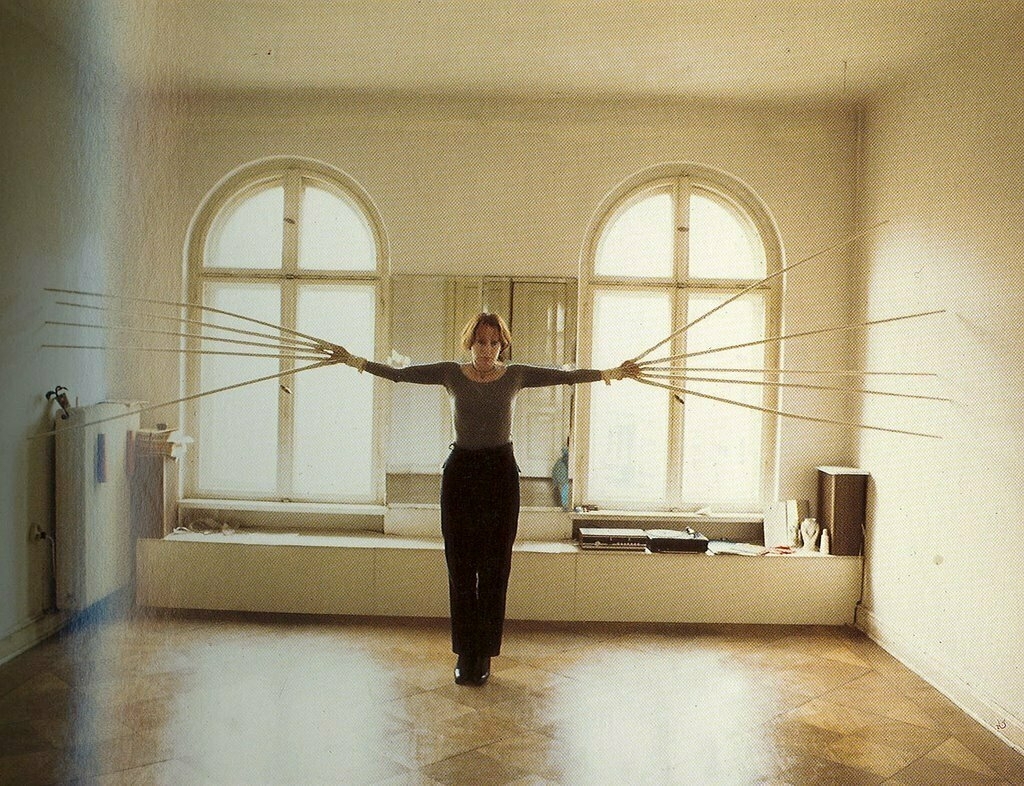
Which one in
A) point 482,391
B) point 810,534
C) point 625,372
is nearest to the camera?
point 625,372

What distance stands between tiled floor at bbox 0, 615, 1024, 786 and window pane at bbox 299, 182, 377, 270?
2.45m

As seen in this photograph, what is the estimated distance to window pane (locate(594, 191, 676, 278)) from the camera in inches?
235

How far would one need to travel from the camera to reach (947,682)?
14.3ft

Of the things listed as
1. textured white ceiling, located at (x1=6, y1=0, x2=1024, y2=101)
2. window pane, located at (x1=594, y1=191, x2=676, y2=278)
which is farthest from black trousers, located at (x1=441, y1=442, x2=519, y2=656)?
textured white ceiling, located at (x1=6, y1=0, x2=1024, y2=101)

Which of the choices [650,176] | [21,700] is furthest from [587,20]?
[21,700]

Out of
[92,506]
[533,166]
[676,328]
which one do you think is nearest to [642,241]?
[676,328]

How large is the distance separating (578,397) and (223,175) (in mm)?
2843

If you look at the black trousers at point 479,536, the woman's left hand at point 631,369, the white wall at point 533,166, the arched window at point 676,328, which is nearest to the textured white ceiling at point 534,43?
the white wall at point 533,166

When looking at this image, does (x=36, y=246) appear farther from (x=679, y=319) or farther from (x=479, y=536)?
(x=679, y=319)

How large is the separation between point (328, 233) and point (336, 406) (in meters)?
1.21

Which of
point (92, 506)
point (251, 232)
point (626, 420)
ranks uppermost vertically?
point (251, 232)

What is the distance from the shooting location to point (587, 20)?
4.54m

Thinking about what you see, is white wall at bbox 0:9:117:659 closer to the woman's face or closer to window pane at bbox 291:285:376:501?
window pane at bbox 291:285:376:501

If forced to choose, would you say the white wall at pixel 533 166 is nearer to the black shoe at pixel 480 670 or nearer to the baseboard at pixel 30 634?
the baseboard at pixel 30 634
